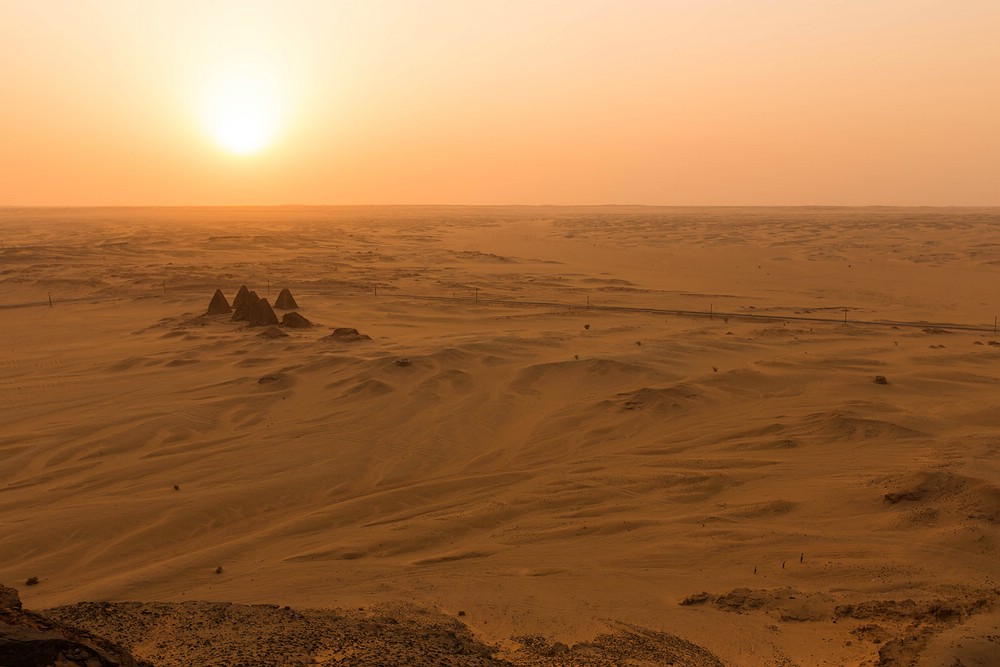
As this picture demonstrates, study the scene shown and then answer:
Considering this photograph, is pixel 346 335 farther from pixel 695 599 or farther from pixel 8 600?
pixel 8 600

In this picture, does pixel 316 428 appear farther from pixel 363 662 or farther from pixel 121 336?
pixel 121 336

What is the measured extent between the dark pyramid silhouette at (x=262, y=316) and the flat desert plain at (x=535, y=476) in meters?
0.60

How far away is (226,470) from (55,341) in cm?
1643

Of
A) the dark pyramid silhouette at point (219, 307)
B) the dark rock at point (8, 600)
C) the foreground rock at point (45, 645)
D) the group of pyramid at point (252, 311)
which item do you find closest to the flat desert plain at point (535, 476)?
the group of pyramid at point (252, 311)

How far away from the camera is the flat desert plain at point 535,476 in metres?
7.84

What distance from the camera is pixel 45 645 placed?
5.01 m

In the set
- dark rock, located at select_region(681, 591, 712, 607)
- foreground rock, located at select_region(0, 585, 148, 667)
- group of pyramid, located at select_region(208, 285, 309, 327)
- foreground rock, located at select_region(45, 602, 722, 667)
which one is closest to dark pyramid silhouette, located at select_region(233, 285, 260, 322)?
group of pyramid, located at select_region(208, 285, 309, 327)

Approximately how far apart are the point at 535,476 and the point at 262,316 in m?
16.1

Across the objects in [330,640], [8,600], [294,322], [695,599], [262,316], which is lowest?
[695,599]

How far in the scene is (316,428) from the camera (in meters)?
16.1

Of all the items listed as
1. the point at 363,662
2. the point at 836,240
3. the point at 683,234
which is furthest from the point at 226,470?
the point at 683,234

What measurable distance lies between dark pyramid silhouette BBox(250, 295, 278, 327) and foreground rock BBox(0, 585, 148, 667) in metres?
21.3

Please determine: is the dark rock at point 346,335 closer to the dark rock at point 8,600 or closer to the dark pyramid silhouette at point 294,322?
the dark pyramid silhouette at point 294,322

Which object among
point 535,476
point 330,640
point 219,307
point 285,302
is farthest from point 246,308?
point 330,640
